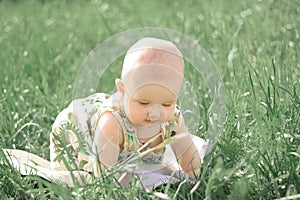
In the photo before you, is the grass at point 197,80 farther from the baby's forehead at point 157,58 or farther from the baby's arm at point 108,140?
the baby's forehead at point 157,58

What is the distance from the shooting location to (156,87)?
6.76 ft

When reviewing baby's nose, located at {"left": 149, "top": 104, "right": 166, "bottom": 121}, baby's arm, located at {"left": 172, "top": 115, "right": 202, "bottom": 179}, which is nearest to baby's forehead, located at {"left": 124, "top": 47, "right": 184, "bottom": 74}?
baby's nose, located at {"left": 149, "top": 104, "right": 166, "bottom": 121}

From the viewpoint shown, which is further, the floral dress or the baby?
the floral dress

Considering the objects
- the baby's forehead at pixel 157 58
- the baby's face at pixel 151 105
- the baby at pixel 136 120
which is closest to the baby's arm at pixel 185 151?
the baby at pixel 136 120

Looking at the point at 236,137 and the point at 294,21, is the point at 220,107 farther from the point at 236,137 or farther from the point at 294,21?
the point at 294,21

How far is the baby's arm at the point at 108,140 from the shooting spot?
2.16m

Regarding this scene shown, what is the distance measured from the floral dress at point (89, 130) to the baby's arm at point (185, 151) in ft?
0.11

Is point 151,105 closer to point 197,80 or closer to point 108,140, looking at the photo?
point 108,140

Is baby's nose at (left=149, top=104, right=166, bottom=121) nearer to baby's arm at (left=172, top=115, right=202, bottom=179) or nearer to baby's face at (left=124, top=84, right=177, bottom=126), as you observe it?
baby's face at (left=124, top=84, right=177, bottom=126)

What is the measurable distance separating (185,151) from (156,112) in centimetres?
25

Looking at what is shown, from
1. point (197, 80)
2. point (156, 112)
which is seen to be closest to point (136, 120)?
point (156, 112)

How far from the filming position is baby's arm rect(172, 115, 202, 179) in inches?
89.0

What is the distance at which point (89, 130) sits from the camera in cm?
232

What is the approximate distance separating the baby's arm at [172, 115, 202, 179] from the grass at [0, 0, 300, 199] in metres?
0.06
